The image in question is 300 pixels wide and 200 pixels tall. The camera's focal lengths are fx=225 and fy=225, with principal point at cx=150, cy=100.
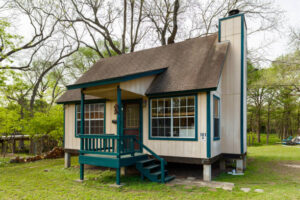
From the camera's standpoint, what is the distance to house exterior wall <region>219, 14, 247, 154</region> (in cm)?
801

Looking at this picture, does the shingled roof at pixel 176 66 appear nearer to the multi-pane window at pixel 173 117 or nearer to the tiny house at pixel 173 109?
the tiny house at pixel 173 109

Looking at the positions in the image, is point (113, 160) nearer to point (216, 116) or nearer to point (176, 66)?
point (216, 116)

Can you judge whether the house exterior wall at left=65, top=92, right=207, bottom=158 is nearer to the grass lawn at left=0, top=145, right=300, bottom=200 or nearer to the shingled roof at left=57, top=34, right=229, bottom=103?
the shingled roof at left=57, top=34, right=229, bottom=103

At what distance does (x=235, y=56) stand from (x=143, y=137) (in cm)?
452

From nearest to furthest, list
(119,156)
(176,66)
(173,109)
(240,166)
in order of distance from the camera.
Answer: (119,156) < (173,109) < (240,166) < (176,66)

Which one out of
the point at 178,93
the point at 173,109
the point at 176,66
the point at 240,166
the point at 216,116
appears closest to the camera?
the point at 178,93

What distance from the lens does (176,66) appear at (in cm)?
866

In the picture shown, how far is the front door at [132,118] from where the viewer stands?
8.54m

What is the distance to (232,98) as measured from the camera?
8.20m

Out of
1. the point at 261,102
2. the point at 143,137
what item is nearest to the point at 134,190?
the point at 143,137

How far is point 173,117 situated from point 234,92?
101 inches

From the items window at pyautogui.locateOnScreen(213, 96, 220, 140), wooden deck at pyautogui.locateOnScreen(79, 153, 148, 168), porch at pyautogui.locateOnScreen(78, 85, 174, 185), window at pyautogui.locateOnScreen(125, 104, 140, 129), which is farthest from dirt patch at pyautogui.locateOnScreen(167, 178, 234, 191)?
window at pyautogui.locateOnScreen(125, 104, 140, 129)

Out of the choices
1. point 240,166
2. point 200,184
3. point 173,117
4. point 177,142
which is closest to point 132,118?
point 173,117

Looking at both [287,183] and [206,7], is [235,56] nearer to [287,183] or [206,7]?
[287,183]
